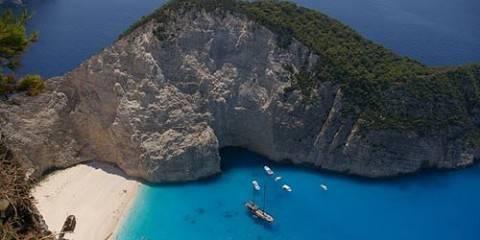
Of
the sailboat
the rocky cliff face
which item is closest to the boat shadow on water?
the sailboat

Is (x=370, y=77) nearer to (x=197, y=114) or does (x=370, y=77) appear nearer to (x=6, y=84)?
(x=197, y=114)

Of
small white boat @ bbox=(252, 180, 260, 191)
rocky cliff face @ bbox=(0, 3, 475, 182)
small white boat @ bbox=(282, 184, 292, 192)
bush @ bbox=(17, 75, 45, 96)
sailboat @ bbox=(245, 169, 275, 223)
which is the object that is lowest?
sailboat @ bbox=(245, 169, 275, 223)

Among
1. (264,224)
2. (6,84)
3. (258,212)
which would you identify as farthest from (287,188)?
(6,84)

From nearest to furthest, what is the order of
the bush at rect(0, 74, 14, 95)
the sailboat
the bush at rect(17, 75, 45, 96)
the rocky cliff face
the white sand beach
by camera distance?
1. the bush at rect(0, 74, 14, 95)
2. the bush at rect(17, 75, 45, 96)
3. the white sand beach
4. the sailboat
5. the rocky cliff face

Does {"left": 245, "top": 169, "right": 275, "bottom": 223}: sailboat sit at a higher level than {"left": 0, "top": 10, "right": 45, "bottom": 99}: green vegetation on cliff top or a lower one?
lower

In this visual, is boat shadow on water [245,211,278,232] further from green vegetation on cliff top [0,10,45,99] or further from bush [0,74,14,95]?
bush [0,74,14,95]

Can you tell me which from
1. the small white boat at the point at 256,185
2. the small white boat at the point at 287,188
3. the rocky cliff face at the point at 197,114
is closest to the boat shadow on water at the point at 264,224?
the small white boat at the point at 256,185

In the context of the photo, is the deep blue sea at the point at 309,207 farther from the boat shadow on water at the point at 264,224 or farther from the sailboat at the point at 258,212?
the sailboat at the point at 258,212
